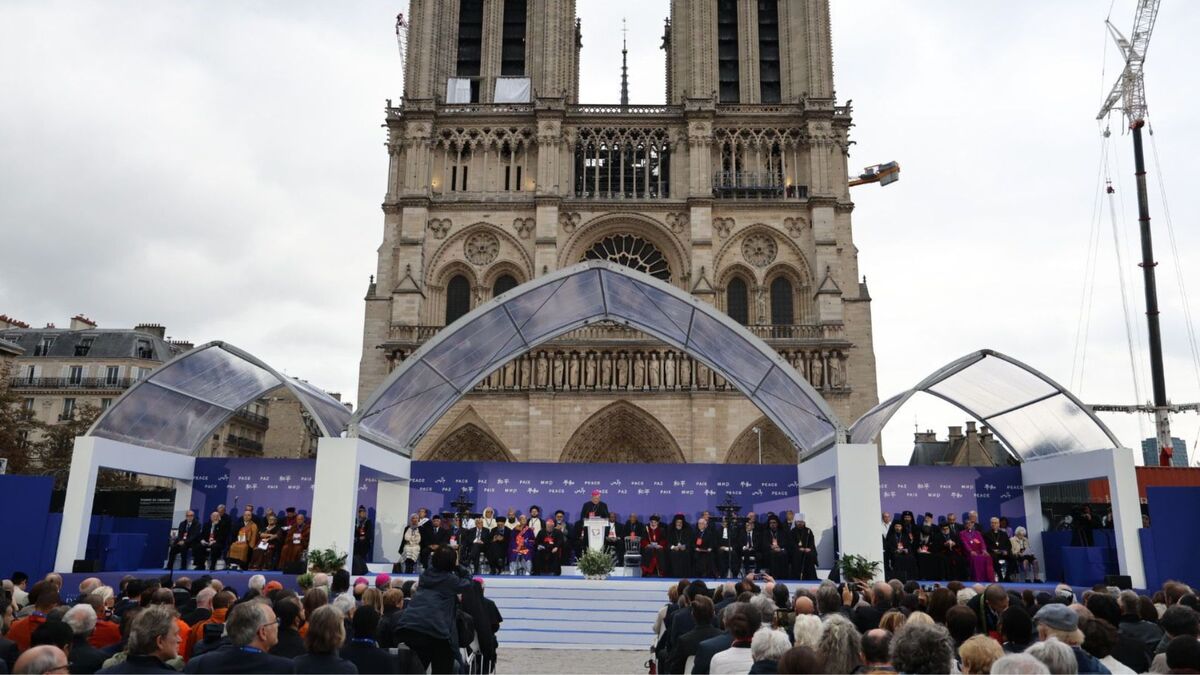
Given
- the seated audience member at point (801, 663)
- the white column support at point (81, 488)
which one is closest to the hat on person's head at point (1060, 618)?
the seated audience member at point (801, 663)

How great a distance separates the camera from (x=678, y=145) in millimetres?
31078

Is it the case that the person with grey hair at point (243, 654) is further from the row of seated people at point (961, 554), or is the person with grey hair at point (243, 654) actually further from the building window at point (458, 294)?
the building window at point (458, 294)

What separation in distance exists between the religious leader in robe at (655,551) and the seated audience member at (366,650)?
1193 centimetres

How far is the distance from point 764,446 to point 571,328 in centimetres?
1336

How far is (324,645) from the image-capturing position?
3.87m

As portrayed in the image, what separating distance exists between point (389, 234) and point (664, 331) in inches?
673

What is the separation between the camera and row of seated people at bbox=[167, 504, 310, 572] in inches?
→ 607

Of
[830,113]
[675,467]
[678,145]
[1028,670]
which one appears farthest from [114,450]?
[830,113]

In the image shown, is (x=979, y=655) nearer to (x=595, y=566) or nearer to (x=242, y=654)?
(x=242, y=654)

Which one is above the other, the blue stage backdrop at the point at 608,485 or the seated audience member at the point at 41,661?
the blue stage backdrop at the point at 608,485

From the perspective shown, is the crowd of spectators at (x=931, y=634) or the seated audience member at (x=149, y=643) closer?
the crowd of spectators at (x=931, y=634)

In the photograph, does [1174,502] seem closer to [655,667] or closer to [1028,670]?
[655,667]

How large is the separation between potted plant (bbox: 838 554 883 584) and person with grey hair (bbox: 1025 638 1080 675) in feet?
29.9

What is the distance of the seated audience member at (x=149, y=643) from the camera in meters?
3.74
